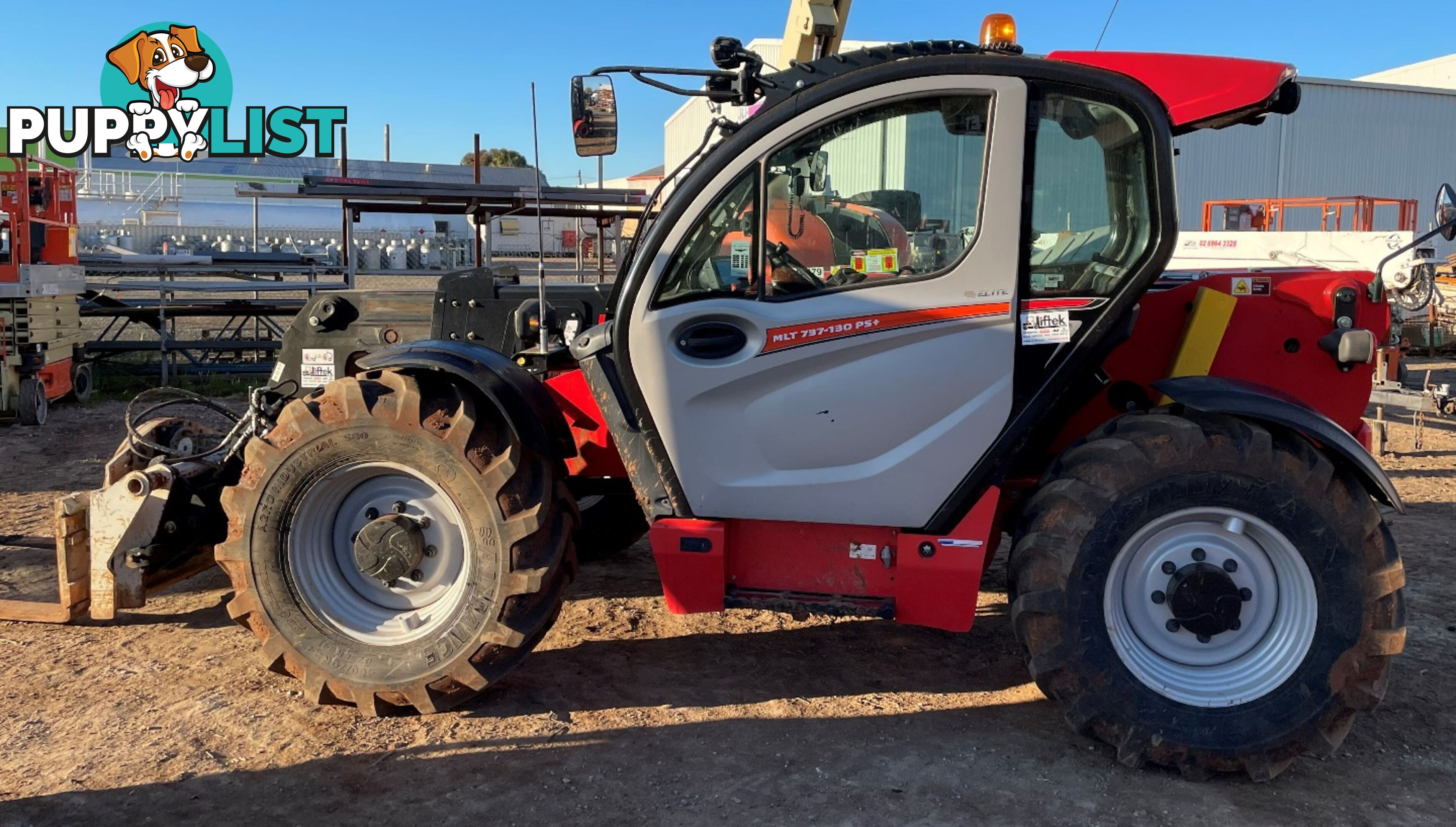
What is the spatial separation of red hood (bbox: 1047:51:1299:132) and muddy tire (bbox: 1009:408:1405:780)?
1.12 m

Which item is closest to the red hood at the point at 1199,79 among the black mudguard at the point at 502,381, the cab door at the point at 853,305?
the cab door at the point at 853,305

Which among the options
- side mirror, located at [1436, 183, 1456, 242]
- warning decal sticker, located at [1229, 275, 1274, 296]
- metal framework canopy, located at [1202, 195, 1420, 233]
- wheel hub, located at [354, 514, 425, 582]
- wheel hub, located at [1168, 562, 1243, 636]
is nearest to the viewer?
wheel hub, located at [1168, 562, 1243, 636]

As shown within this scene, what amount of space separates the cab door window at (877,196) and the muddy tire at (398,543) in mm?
1306

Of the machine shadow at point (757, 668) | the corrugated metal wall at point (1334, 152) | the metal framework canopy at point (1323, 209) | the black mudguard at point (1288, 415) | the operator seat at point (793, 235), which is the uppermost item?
the corrugated metal wall at point (1334, 152)

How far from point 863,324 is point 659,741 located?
5.72 feet

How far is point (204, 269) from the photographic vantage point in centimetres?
1516

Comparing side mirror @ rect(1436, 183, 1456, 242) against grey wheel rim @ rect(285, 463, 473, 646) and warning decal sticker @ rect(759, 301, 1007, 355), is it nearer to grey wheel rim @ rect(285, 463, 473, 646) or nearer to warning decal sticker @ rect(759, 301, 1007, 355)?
warning decal sticker @ rect(759, 301, 1007, 355)

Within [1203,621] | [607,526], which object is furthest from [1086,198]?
[607,526]

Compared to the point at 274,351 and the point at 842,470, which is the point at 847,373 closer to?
the point at 842,470

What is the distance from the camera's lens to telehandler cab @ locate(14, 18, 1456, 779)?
372 centimetres

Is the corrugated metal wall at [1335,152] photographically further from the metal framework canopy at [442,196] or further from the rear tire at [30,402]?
the rear tire at [30,402]

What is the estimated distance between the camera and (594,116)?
3756 millimetres

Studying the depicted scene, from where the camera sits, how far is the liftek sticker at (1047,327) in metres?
3.80

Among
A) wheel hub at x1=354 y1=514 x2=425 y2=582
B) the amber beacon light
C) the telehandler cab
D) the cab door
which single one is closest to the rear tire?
the telehandler cab
